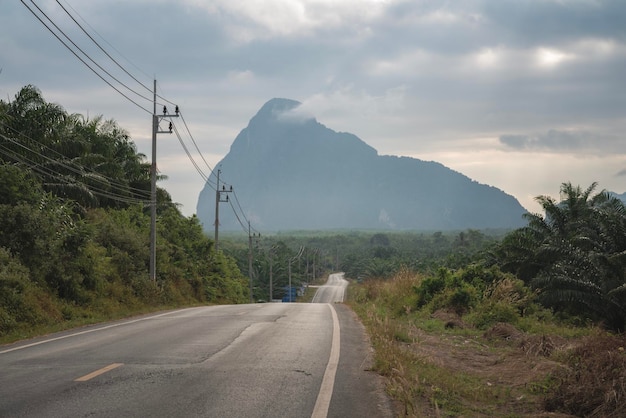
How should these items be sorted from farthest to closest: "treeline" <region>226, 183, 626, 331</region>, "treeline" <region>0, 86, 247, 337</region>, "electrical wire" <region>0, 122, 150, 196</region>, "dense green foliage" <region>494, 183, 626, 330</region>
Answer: "electrical wire" <region>0, 122, 150, 196</region>
"dense green foliage" <region>494, 183, 626, 330</region>
"treeline" <region>226, 183, 626, 331</region>
"treeline" <region>0, 86, 247, 337</region>

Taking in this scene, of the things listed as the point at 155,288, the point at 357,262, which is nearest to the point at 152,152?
the point at 155,288

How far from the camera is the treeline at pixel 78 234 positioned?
59.6 ft

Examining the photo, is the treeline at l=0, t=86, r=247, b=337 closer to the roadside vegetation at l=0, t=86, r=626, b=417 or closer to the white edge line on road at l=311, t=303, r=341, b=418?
the roadside vegetation at l=0, t=86, r=626, b=417

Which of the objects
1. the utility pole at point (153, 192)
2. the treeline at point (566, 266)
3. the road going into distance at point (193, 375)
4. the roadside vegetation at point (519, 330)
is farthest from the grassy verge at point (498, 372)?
the utility pole at point (153, 192)

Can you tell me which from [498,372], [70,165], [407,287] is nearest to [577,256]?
[407,287]

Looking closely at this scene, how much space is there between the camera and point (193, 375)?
320 inches

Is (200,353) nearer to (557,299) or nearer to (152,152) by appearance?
(557,299)

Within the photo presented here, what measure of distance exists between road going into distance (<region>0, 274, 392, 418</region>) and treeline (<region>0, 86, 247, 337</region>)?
535 cm

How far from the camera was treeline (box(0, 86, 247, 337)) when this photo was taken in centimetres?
1816

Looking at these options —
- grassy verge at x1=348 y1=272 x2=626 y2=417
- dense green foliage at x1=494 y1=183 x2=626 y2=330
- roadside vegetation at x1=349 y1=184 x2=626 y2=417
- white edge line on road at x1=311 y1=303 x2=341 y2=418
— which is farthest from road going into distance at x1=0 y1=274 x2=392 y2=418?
dense green foliage at x1=494 y1=183 x2=626 y2=330

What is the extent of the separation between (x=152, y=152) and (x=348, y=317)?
1504cm

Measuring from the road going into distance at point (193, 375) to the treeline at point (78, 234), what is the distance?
17.5 ft

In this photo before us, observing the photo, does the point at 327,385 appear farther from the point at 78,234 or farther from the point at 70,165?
the point at 70,165

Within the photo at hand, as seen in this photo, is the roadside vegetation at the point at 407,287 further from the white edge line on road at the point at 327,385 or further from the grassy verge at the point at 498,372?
Answer: the white edge line on road at the point at 327,385
